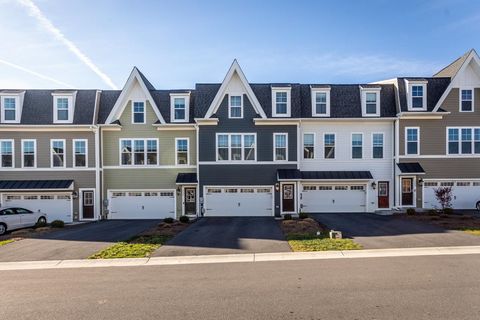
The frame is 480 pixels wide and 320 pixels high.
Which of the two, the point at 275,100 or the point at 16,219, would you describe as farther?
the point at 275,100

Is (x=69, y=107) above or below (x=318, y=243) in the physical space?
above

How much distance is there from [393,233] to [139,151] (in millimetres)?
17984

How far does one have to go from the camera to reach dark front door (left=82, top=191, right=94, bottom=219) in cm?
2436

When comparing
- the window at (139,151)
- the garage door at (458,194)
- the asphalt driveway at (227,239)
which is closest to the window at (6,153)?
the window at (139,151)

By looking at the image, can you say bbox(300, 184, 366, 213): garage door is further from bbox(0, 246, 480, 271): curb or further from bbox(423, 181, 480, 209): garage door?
bbox(0, 246, 480, 271): curb

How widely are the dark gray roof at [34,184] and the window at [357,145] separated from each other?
21258 mm

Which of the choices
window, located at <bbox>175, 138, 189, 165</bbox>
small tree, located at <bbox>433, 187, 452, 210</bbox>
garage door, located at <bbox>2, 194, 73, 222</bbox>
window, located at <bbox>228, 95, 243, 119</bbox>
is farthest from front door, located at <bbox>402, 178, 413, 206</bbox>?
garage door, located at <bbox>2, 194, 73, 222</bbox>

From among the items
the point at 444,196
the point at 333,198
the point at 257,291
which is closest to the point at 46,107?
the point at 333,198

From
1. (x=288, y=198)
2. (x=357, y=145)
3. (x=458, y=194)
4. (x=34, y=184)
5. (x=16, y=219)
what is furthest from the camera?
(x=357, y=145)

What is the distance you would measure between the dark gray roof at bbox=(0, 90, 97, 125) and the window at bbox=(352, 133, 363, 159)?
19.8m

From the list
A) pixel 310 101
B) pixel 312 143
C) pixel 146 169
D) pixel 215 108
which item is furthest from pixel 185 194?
pixel 310 101

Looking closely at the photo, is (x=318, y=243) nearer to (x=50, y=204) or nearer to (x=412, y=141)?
(x=412, y=141)

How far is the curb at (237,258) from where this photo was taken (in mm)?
11211

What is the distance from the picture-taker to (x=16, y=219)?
788 inches
